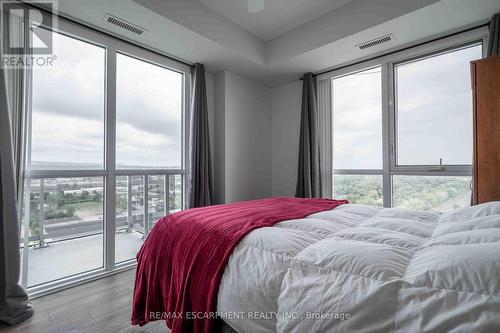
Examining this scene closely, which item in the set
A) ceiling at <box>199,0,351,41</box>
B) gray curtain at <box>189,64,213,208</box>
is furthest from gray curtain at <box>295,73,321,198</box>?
gray curtain at <box>189,64,213,208</box>

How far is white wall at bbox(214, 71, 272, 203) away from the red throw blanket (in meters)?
1.97

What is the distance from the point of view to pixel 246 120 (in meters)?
3.80

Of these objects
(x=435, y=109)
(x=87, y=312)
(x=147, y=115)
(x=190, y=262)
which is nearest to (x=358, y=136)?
(x=435, y=109)

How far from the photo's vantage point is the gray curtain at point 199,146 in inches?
124

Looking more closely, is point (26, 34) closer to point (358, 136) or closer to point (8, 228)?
point (8, 228)

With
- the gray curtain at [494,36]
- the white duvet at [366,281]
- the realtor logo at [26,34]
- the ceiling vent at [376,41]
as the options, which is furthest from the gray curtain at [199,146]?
the gray curtain at [494,36]

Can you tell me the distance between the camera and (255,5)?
106 inches

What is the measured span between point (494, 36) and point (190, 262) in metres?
3.23

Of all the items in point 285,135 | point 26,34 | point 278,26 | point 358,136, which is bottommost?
point 358,136

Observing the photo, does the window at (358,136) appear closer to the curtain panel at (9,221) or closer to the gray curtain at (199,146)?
the gray curtain at (199,146)

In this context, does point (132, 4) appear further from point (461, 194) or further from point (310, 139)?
point (461, 194)

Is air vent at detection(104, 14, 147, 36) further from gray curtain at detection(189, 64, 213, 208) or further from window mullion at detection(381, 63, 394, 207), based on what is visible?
window mullion at detection(381, 63, 394, 207)

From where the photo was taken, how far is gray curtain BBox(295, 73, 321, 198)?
137 inches

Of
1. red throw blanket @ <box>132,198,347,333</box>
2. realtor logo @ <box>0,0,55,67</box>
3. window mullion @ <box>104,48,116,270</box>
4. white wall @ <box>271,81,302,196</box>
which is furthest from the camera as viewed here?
white wall @ <box>271,81,302,196</box>
